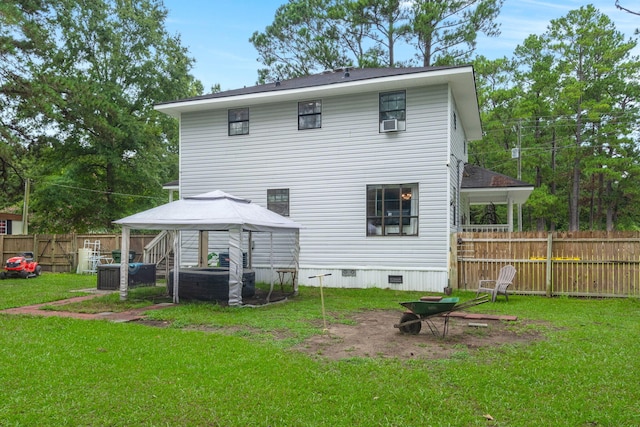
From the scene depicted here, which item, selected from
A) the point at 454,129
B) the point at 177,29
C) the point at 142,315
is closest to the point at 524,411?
the point at 142,315

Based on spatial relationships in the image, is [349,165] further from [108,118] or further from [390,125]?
[108,118]

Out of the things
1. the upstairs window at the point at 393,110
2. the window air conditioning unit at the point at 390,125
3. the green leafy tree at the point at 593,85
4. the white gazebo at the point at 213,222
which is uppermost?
the green leafy tree at the point at 593,85

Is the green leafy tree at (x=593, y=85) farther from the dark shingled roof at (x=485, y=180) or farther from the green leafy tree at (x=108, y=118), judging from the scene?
the green leafy tree at (x=108, y=118)

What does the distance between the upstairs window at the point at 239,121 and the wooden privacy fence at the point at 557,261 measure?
24.4 feet

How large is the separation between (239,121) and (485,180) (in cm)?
837

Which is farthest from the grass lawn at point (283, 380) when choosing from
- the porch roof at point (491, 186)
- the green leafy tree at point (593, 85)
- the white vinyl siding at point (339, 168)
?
the green leafy tree at point (593, 85)

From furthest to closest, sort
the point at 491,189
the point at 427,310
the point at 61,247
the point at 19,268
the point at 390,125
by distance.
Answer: the point at 61,247 < the point at 19,268 < the point at 491,189 < the point at 390,125 < the point at 427,310

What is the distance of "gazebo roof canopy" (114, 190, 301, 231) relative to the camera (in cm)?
987

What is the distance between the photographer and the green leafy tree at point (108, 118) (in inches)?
961

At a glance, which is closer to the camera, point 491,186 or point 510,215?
point 491,186

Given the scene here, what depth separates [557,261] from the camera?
1170cm

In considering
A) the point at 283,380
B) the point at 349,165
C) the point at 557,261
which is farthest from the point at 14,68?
the point at 557,261

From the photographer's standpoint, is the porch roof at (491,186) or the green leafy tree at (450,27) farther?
the green leafy tree at (450,27)

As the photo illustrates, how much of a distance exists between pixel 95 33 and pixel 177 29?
548 cm
